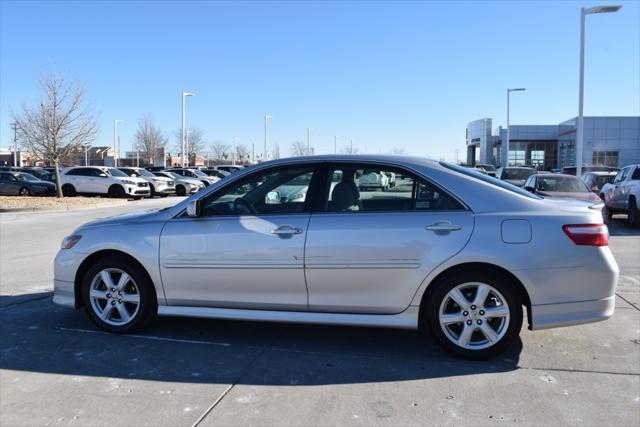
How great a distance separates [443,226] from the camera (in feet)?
13.9

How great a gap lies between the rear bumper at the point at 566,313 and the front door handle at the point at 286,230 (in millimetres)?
1925

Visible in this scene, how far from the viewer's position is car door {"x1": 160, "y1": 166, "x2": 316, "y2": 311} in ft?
14.7

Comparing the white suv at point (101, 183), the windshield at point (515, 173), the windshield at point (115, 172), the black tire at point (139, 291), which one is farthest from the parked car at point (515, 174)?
the black tire at point (139, 291)

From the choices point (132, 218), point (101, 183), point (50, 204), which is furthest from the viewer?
point (101, 183)

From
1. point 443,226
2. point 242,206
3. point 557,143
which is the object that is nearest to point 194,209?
point 242,206

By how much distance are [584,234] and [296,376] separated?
95.7 inches

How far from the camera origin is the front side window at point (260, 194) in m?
4.71

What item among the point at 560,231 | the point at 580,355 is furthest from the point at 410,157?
the point at 580,355

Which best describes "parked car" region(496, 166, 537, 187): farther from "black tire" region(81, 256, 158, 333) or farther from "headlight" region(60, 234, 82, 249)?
"headlight" region(60, 234, 82, 249)

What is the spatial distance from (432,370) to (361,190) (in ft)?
5.08

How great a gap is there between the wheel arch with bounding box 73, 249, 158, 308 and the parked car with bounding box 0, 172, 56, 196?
2371 cm

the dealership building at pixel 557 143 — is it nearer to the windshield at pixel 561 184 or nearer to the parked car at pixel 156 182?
the parked car at pixel 156 182

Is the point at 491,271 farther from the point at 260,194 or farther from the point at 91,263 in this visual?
the point at 91,263

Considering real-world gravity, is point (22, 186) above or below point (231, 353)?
above
